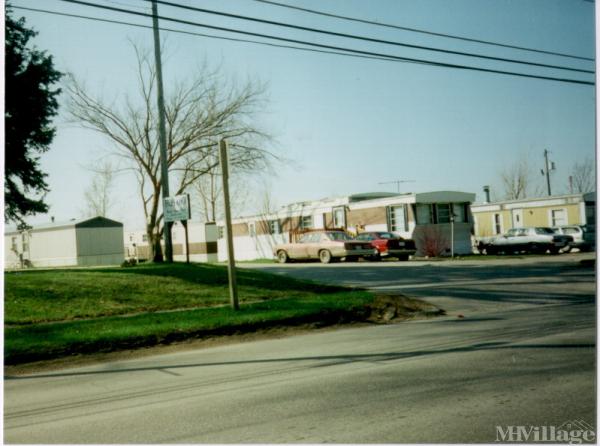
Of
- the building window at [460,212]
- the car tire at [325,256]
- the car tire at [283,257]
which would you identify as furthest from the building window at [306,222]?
the building window at [460,212]

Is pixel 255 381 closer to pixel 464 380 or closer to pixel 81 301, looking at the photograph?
pixel 464 380

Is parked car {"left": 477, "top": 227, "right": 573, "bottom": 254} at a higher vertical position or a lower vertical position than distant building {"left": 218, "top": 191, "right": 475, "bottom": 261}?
lower

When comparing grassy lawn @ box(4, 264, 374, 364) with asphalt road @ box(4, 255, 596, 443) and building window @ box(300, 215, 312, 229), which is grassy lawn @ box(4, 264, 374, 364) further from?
building window @ box(300, 215, 312, 229)

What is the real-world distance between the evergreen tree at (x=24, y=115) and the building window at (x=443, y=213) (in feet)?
68.6

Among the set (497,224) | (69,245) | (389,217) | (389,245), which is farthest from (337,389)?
(497,224)

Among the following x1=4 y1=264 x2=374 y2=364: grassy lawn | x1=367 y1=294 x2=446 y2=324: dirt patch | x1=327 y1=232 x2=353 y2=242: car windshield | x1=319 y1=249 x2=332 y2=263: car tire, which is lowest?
x1=367 y1=294 x2=446 y2=324: dirt patch

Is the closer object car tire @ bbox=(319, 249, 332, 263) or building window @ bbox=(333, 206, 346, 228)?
car tire @ bbox=(319, 249, 332, 263)

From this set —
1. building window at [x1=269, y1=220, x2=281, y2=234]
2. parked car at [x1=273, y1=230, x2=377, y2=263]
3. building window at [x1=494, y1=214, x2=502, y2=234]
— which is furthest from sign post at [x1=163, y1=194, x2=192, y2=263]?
building window at [x1=494, y1=214, x2=502, y2=234]

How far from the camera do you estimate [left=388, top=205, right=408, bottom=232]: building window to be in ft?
104

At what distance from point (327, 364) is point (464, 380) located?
1.70 m

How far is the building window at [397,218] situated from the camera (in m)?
31.6

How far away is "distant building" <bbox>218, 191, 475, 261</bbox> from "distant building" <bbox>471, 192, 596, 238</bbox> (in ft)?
11.0

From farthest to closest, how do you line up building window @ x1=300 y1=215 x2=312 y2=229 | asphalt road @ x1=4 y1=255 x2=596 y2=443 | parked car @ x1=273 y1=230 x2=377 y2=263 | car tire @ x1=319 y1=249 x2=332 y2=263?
building window @ x1=300 y1=215 x2=312 y2=229
car tire @ x1=319 y1=249 x2=332 y2=263
parked car @ x1=273 y1=230 x2=377 y2=263
asphalt road @ x1=4 y1=255 x2=596 y2=443

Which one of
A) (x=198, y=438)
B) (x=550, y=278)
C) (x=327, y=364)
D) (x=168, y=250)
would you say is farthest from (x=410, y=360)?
(x=168, y=250)
